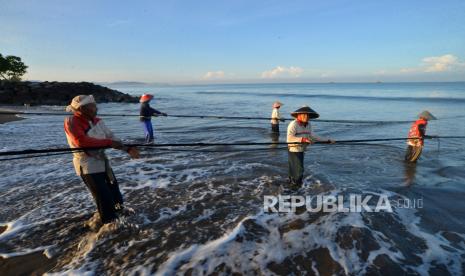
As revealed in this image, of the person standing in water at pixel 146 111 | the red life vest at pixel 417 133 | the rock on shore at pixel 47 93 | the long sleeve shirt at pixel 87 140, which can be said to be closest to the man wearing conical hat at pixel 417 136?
the red life vest at pixel 417 133

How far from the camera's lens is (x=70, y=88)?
42531mm

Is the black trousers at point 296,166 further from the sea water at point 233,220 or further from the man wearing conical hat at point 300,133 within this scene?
the sea water at point 233,220

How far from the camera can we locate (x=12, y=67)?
46.8 m

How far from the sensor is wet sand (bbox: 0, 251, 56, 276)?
4.16 metres

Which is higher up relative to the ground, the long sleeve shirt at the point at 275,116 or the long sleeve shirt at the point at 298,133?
the long sleeve shirt at the point at 298,133

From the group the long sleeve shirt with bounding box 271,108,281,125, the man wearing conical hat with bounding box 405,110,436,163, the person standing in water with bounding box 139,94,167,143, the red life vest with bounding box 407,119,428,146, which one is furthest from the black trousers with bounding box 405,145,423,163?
the person standing in water with bounding box 139,94,167,143

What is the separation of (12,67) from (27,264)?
54178 mm

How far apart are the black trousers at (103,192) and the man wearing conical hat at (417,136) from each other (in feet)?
27.9

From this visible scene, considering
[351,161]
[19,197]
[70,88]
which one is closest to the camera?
[19,197]

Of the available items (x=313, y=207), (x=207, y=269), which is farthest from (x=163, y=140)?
(x=207, y=269)

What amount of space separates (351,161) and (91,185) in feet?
27.7

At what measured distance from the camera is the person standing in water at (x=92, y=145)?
→ 4281mm

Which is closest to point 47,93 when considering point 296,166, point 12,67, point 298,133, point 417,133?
point 12,67

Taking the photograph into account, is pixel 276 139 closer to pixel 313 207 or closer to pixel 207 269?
pixel 313 207
